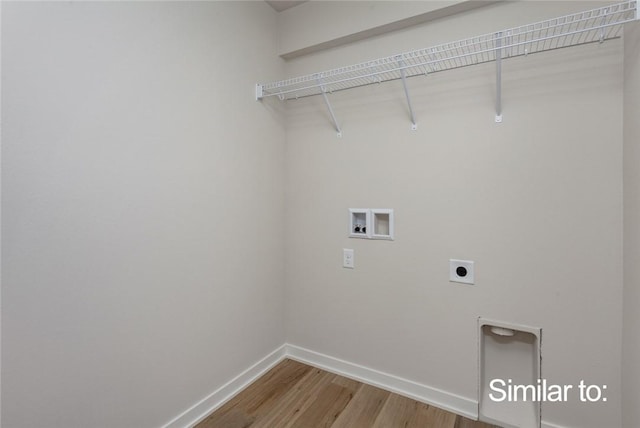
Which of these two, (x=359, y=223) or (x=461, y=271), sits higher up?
(x=359, y=223)

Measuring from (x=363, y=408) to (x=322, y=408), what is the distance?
0.24m

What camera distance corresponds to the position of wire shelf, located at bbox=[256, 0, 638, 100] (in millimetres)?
1228

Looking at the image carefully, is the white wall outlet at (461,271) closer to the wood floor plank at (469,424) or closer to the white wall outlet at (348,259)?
the white wall outlet at (348,259)

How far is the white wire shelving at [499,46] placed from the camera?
1.23 meters

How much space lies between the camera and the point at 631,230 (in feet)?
4.00

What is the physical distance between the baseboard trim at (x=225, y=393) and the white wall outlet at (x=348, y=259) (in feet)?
2.75

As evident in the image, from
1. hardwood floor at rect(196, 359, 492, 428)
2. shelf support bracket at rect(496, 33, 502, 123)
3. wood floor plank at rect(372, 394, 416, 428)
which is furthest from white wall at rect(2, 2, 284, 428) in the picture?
shelf support bracket at rect(496, 33, 502, 123)

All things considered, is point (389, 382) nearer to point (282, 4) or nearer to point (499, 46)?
point (499, 46)

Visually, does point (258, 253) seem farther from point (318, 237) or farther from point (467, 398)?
point (467, 398)

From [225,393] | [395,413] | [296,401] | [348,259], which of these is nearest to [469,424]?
[395,413]

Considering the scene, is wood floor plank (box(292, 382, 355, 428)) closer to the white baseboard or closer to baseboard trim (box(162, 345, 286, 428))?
the white baseboard

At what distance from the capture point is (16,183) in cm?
99

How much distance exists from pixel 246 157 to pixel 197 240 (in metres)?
0.61

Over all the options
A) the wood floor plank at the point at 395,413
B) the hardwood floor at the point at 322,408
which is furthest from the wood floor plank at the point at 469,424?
the wood floor plank at the point at 395,413
